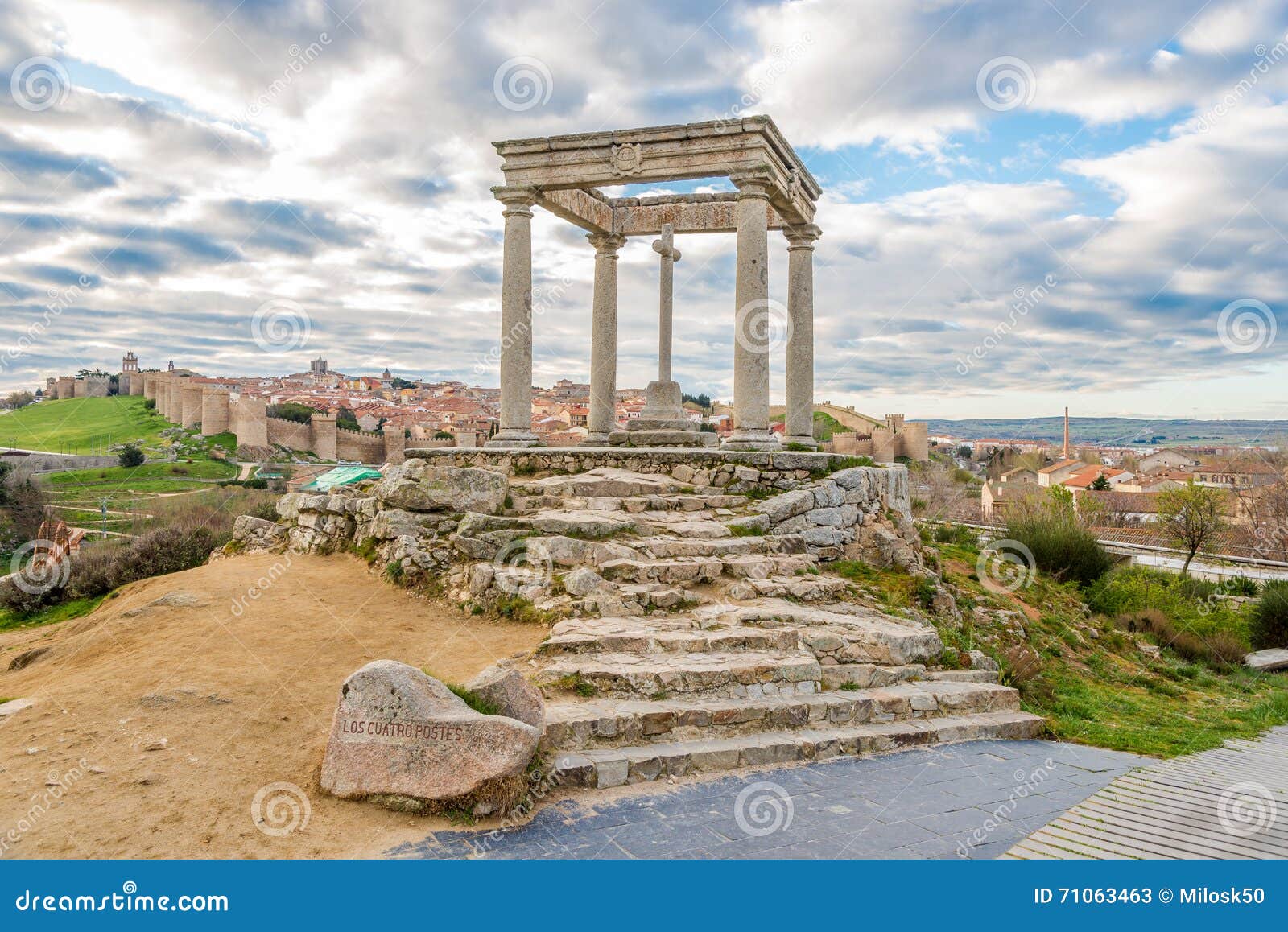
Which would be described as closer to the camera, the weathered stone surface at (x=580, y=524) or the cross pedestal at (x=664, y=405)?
the weathered stone surface at (x=580, y=524)

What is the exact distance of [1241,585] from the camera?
24750 millimetres

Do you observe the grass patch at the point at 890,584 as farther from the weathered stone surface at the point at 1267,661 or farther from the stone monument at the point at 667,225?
the weathered stone surface at the point at 1267,661

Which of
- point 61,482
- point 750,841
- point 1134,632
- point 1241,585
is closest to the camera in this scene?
point 750,841

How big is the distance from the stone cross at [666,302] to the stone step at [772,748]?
9.75 meters

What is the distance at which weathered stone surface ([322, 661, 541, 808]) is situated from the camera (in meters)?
4.96

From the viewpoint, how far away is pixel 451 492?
11141 millimetres

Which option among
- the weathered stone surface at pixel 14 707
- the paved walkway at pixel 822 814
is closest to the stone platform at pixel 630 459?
the paved walkway at pixel 822 814

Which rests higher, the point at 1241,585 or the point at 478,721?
the point at 478,721

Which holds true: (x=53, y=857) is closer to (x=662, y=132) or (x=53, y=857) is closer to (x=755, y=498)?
(x=755, y=498)

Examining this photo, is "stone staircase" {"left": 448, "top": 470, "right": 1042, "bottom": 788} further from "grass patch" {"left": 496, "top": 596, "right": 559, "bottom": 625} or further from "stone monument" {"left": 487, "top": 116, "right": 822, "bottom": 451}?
"stone monument" {"left": 487, "top": 116, "right": 822, "bottom": 451}

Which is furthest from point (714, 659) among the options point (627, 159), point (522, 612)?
point (627, 159)

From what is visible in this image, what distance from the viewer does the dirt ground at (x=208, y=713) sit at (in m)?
4.53

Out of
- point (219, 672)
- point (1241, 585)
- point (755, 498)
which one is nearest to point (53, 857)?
point (219, 672)

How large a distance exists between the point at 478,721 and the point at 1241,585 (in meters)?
28.4
